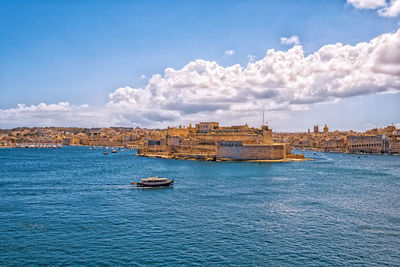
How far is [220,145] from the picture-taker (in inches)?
2714

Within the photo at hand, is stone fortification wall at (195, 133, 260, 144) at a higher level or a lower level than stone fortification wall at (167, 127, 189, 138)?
lower

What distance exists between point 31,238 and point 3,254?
6.68ft

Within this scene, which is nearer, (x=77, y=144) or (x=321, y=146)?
(x=321, y=146)

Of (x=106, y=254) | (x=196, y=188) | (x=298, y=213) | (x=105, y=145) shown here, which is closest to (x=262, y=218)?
(x=298, y=213)

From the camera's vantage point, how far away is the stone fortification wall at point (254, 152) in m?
65.0

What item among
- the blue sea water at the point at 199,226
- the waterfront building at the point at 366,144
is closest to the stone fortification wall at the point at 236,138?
the blue sea water at the point at 199,226

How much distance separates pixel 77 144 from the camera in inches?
6973

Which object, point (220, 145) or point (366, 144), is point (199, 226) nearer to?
point (220, 145)

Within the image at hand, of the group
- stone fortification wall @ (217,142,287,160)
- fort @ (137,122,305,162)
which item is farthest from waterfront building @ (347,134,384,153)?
stone fortification wall @ (217,142,287,160)

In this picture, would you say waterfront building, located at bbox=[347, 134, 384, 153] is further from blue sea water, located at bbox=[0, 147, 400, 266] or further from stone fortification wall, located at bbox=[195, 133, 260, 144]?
blue sea water, located at bbox=[0, 147, 400, 266]

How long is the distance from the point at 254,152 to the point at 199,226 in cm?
4717

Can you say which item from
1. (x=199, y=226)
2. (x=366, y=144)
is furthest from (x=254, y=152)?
(x=366, y=144)

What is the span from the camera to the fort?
215ft

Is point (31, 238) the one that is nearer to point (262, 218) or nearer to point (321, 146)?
point (262, 218)
